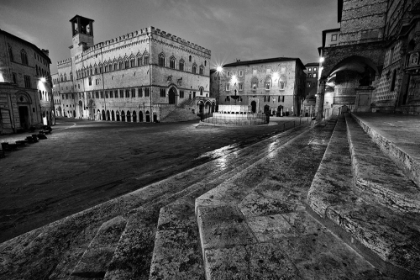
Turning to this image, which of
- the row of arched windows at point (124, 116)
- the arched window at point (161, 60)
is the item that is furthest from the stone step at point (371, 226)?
the arched window at point (161, 60)

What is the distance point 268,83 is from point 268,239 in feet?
150

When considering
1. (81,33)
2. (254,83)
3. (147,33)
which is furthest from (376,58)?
(81,33)

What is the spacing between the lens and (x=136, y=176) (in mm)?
5996

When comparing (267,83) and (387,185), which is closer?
→ (387,185)

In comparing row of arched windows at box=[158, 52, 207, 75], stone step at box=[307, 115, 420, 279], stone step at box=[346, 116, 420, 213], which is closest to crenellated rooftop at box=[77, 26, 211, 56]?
row of arched windows at box=[158, 52, 207, 75]

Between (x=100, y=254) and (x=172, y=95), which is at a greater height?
(x=172, y=95)

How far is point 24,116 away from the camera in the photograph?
20.8 metres

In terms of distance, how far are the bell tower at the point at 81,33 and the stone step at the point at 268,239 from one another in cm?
5365

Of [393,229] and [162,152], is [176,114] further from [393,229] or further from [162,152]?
[393,229]

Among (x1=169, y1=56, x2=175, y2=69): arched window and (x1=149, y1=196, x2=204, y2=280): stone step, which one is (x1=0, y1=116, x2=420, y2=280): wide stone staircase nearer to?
(x1=149, y1=196, x2=204, y2=280): stone step

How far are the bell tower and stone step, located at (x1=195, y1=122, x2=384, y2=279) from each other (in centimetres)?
5365

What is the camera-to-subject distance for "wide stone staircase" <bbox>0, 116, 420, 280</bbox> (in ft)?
4.39

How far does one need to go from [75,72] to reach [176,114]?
104 ft

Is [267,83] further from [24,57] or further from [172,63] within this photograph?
[24,57]
